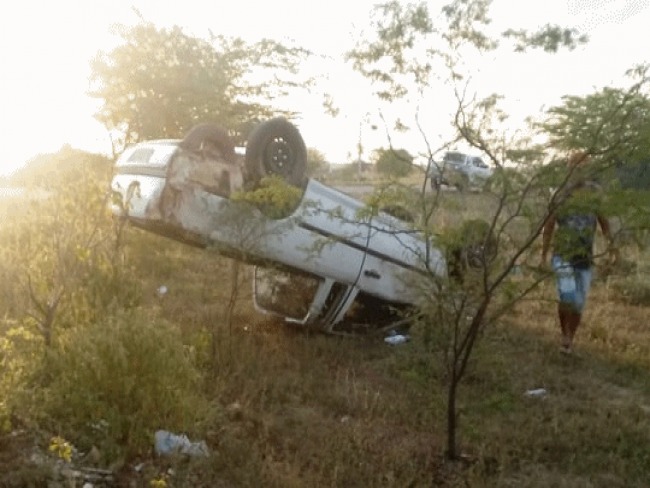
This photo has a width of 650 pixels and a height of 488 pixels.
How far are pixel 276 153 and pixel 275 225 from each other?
884mm

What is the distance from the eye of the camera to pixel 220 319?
8047 mm

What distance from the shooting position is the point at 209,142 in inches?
290

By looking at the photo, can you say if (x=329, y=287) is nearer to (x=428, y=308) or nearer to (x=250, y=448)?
(x=428, y=308)

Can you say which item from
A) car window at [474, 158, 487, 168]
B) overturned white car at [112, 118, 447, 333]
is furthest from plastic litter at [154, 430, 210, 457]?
car window at [474, 158, 487, 168]

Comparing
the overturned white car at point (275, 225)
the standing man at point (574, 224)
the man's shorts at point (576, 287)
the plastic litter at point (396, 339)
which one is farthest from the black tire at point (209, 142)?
the man's shorts at point (576, 287)

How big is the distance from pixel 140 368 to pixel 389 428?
6.07ft

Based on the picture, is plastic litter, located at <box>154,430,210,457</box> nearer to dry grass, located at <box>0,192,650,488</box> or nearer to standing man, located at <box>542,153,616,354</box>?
dry grass, located at <box>0,192,650,488</box>

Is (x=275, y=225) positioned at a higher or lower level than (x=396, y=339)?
higher

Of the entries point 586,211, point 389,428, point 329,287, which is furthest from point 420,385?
point 586,211

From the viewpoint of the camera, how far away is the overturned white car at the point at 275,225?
22.8 feet

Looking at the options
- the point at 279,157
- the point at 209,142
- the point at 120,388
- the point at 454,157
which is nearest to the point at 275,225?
the point at 279,157

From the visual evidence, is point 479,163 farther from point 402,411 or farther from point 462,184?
point 402,411

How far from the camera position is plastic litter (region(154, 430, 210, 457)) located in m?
4.71

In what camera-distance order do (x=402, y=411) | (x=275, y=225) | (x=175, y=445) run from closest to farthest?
1. (x=175, y=445)
2. (x=402, y=411)
3. (x=275, y=225)
